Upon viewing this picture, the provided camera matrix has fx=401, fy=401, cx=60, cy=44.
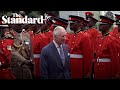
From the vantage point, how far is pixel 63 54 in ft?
16.0

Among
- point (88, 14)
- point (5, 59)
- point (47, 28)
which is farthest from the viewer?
point (88, 14)

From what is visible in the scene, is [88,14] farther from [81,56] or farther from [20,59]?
[20,59]

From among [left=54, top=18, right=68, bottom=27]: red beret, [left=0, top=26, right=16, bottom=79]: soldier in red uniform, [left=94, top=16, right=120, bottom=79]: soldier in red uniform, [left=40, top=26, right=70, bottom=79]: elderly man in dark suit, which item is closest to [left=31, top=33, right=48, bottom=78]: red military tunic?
[left=54, top=18, right=68, bottom=27]: red beret

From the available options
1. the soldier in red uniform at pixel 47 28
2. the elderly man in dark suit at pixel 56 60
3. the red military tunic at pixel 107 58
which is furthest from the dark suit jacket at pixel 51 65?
the soldier in red uniform at pixel 47 28

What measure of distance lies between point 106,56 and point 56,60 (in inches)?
31.7

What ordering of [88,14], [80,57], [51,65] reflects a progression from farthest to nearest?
[88,14], [80,57], [51,65]

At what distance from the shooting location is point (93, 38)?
6.52 metres

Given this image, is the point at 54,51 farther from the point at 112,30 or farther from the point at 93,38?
the point at 93,38

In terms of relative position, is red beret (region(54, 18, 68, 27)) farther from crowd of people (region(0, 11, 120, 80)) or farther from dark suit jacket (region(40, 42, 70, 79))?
dark suit jacket (region(40, 42, 70, 79))

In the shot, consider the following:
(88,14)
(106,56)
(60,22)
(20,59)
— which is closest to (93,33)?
(88,14)

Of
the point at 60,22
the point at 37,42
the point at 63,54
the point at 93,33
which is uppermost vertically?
the point at 60,22

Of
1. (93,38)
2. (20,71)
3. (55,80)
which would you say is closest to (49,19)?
(93,38)

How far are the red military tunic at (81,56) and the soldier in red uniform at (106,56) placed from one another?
0.12 meters

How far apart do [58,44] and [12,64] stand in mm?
772
